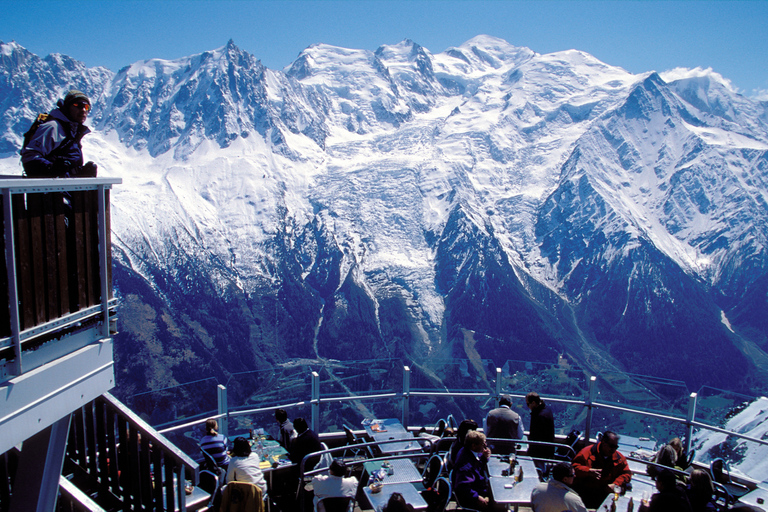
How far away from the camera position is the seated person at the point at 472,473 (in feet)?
31.7

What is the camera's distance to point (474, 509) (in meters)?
9.62

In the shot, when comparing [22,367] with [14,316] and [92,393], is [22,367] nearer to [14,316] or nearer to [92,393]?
[14,316]

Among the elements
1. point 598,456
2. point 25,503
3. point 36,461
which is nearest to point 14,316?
point 36,461

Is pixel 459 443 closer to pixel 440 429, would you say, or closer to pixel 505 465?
pixel 505 465

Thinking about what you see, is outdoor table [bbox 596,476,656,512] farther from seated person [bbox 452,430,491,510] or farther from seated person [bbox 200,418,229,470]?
seated person [bbox 200,418,229,470]

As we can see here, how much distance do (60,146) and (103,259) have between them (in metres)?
1.64

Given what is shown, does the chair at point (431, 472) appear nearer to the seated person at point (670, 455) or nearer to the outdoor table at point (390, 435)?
the outdoor table at point (390, 435)

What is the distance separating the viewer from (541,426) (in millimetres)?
12547

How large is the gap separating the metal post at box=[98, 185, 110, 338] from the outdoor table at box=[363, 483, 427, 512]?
590 centimetres

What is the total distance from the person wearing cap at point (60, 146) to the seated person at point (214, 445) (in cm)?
685

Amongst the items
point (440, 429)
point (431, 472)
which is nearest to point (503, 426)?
point (431, 472)

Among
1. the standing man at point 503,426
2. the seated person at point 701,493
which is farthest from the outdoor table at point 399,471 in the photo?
the seated person at point 701,493

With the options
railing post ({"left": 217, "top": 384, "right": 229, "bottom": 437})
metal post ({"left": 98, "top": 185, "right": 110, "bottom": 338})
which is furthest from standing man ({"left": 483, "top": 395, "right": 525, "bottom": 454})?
metal post ({"left": 98, "top": 185, "right": 110, "bottom": 338})

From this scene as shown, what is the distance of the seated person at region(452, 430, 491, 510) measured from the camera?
9672mm
